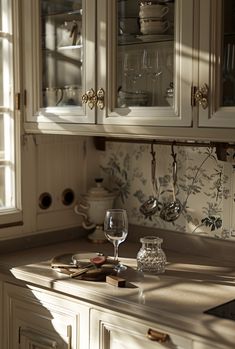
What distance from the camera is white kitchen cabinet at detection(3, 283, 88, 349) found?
2.16m

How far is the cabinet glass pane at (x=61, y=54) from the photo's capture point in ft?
8.09

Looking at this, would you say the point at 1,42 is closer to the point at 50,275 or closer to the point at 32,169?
the point at 32,169

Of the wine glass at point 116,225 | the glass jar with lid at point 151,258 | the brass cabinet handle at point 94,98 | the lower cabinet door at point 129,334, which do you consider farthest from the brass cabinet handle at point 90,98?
the lower cabinet door at point 129,334

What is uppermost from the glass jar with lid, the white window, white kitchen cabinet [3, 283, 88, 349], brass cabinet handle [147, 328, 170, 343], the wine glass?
the white window

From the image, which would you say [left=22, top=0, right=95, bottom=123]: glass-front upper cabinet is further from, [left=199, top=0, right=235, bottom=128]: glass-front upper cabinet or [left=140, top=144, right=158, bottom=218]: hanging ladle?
[left=199, top=0, right=235, bottom=128]: glass-front upper cabinet

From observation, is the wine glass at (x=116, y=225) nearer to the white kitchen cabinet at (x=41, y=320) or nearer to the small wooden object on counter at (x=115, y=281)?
the small wooden object on counter at (x=115, y=281)

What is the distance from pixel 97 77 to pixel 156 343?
100 cm

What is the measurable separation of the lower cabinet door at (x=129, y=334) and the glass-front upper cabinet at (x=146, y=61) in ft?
2.18

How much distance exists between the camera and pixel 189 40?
2027mm

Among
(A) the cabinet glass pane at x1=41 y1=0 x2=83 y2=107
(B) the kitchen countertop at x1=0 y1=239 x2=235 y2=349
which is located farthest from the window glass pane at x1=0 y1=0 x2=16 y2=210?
(B) the kitchen countertop at x1=0 y1=239 x2=235 y2=349

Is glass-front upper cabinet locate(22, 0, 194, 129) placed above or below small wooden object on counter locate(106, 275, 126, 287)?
above

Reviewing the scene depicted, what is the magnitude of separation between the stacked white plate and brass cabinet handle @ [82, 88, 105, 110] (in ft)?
0.90

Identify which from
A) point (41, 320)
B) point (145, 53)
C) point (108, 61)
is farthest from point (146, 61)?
point (41, 320)

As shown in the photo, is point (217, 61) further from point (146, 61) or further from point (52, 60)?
point (52, 60)
